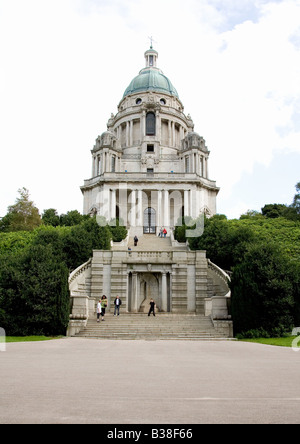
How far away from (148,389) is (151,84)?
8016 centimetres

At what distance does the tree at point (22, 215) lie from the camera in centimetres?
5230

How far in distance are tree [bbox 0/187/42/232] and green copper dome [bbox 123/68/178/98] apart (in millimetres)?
38173

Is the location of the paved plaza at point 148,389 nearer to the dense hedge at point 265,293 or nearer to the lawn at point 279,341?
the lawn at point 279,341

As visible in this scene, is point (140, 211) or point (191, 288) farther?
point (140, 211)

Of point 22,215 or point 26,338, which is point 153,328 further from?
point 22,215

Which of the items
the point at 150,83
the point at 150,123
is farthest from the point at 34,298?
the point at 150,83

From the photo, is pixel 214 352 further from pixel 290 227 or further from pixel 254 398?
pixel 290 227

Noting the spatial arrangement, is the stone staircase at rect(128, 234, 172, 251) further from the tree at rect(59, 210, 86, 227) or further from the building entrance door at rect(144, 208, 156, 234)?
the building entrance door at rect(144, 208, 156, 234)

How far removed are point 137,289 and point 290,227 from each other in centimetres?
2234

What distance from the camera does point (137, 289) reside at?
101 ft

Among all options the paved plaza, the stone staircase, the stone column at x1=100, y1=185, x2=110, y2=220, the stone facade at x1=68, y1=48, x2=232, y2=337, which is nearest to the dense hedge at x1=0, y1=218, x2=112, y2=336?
the stone facade at x1=68, y1=48, x2=232, y2=337

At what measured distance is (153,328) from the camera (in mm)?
22438
